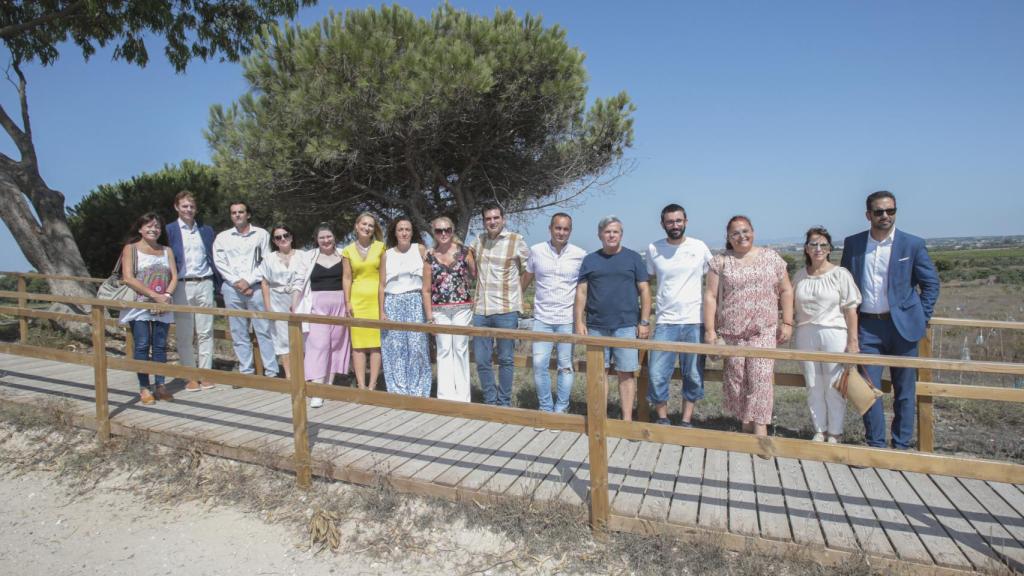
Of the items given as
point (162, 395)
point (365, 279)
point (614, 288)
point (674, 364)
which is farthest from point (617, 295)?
point (162, 395)

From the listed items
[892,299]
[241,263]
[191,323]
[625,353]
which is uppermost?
[241,263]

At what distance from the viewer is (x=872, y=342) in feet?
12.2

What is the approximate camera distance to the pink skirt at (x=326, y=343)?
486cm

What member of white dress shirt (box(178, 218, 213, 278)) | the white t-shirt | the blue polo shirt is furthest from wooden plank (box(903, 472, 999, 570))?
white dress shirt (box(178, 218, 213, 278))

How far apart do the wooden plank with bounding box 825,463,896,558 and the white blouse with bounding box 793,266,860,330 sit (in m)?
0.91

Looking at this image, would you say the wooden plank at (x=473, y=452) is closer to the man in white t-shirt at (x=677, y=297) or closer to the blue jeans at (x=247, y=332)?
the man in white t-shirt at (x=677, y=297)

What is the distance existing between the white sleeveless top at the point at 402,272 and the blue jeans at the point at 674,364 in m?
1.95

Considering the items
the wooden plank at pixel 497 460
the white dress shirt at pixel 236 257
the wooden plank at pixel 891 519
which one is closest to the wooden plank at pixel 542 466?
the wooden plank at pixel 497 460

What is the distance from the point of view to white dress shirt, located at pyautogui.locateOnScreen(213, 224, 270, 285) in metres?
5.09

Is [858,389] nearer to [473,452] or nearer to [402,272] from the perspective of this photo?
[473,452]

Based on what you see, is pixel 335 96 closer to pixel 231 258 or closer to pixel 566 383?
pixel 231 258

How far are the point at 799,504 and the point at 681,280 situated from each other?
155cm

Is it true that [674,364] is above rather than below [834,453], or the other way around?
above

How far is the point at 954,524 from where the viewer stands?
2.78m
